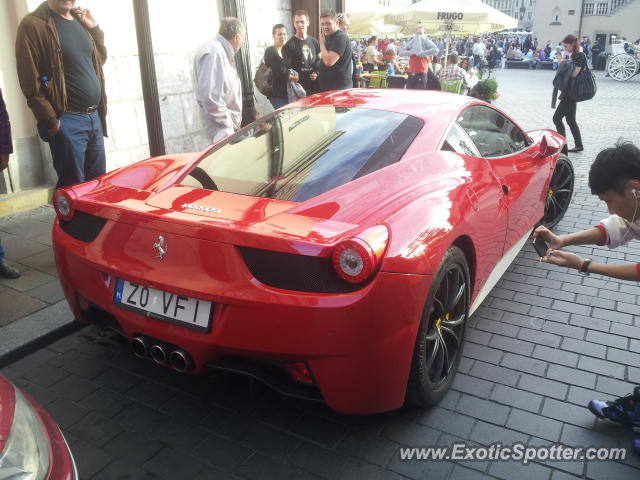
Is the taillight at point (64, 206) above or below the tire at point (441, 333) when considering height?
above

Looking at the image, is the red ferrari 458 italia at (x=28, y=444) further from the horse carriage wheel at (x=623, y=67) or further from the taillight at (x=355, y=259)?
the horse carriage wheel at (x=623, y=67)

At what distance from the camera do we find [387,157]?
2.97m

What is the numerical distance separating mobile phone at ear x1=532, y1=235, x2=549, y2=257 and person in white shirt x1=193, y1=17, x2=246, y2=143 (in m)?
3.54

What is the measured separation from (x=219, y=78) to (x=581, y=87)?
20.3 ft

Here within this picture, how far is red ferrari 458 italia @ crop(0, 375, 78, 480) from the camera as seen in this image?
1457mm

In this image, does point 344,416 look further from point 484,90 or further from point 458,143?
point 484,90

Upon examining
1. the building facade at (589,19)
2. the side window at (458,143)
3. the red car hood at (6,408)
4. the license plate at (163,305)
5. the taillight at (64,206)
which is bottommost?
the license plate at (163,305)

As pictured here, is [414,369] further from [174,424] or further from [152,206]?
[152,206]

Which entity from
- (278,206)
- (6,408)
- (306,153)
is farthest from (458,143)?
(6,408)

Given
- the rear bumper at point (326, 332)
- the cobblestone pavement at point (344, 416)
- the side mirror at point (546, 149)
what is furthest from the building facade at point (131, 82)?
the side mirror at point (546, 149)

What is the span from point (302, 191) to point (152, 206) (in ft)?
2.20

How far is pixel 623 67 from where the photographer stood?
25.1 metres

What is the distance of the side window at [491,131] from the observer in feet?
11.9
